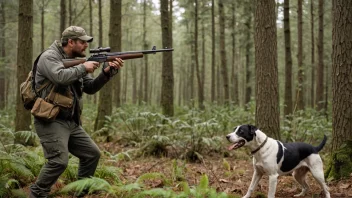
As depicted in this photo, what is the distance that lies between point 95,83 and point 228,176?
12.3 ft

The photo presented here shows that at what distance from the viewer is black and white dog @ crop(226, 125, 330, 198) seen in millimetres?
5301

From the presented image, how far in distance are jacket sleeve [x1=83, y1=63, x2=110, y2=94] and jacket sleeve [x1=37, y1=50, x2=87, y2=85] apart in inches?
26.6

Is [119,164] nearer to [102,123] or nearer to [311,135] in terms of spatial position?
[102,123]

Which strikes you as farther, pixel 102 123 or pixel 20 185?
pixel 102 123

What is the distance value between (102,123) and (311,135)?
7.24m

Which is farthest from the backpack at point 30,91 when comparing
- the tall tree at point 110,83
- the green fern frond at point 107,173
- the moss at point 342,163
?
the tall tree at point 110,83

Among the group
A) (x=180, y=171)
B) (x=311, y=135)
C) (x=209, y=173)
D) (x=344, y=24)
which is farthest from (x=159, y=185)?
(x=311, y=135)

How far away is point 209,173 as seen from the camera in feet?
25.1

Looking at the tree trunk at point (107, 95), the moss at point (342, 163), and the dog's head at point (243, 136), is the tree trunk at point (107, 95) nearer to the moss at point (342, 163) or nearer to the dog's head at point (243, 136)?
the dog's head at point (243, 136)

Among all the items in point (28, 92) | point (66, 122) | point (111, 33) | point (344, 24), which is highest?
point (111, 33)

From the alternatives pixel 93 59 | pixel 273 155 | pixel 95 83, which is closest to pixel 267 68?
pixel 273 155

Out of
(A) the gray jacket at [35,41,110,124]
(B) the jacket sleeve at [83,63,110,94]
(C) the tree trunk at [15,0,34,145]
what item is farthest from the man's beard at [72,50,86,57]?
(C) the tree trunk at [15,0,34,145]

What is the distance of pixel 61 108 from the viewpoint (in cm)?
477

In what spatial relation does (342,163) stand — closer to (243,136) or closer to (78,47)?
(243,136)
